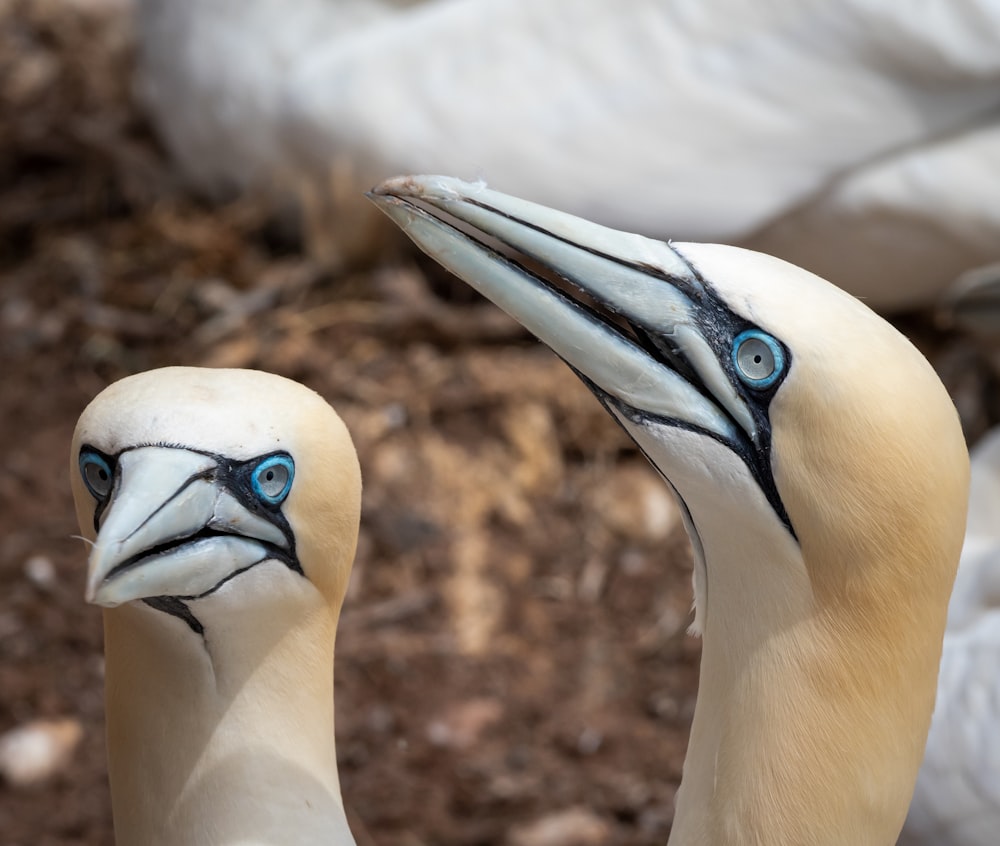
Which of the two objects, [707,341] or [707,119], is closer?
[707,341]

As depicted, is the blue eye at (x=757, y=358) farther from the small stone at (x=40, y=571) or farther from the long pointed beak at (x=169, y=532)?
the small stone at (x=40, y=571)

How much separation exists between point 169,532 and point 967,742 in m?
1.80

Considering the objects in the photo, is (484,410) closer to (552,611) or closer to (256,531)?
(552,611)

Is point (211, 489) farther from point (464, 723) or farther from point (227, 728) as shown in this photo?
point (464, 723)

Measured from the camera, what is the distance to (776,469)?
200cm

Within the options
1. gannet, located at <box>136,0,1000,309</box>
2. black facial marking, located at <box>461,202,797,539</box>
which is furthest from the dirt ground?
black facial marking, located at <box>461,202,797,539</box>

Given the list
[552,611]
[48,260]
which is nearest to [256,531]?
[552,611]

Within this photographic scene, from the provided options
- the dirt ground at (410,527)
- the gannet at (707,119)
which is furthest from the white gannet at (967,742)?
the gannet at (707,119)

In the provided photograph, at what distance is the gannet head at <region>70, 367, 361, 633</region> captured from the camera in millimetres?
2059

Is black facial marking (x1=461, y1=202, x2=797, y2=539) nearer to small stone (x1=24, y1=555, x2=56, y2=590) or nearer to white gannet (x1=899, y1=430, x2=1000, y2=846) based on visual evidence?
white gannet (x1=899, y1=430, x2=1000, y2=846)

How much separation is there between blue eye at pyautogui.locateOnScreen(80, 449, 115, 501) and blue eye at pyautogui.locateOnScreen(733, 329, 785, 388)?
35.1 inches

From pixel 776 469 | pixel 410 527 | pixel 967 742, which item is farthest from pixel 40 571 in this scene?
pixel 776 469

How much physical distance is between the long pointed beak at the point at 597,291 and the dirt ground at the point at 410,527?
2044mm

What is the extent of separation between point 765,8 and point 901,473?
10.0 ft
